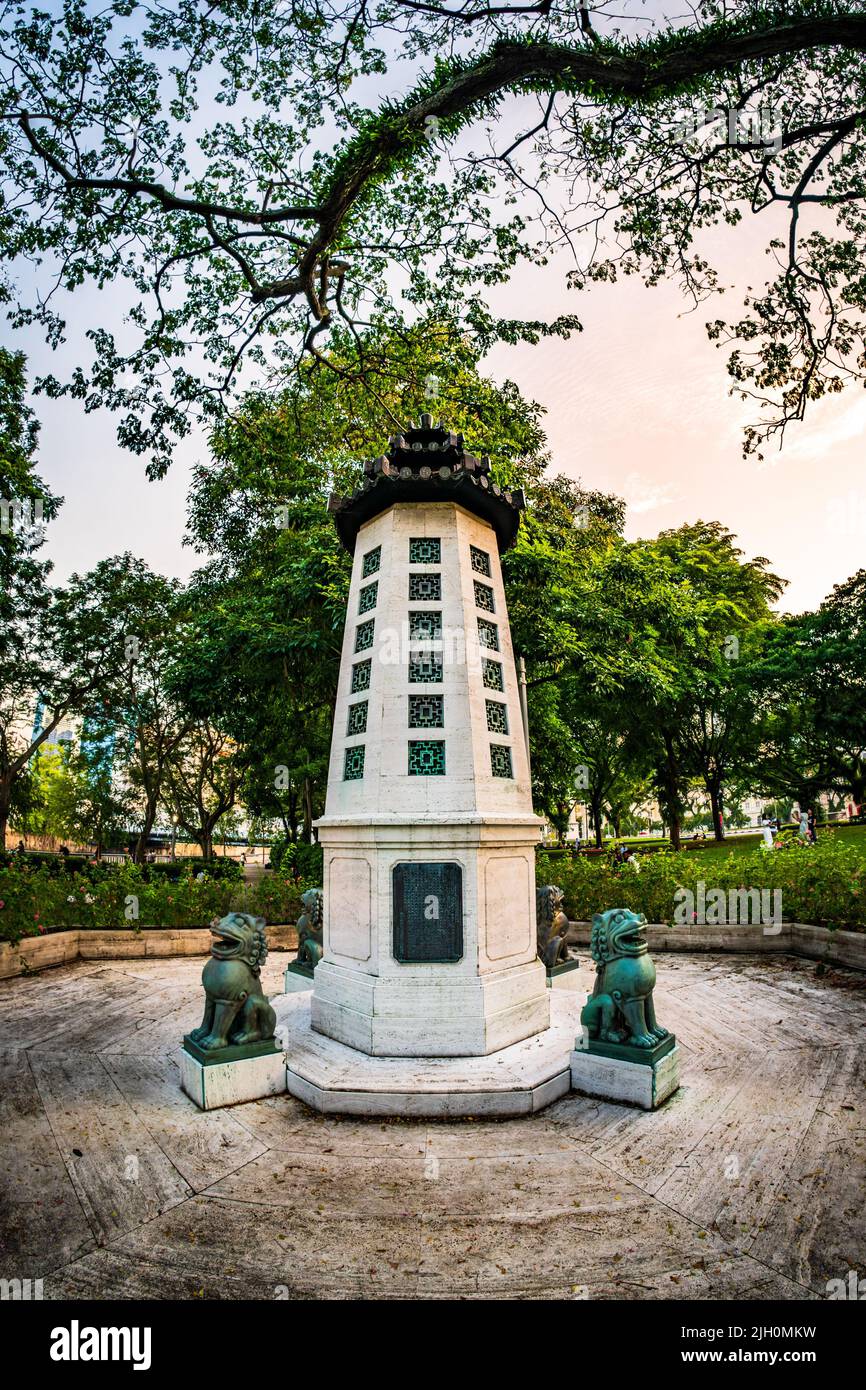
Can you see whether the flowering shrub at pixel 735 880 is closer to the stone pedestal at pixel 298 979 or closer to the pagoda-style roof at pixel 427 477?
the stone pedestal at pixel 298 979

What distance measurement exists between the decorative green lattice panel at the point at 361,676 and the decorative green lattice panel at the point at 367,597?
0.61 meters

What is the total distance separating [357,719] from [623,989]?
3.57 m

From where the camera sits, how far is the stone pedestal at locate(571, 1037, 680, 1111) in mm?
5336

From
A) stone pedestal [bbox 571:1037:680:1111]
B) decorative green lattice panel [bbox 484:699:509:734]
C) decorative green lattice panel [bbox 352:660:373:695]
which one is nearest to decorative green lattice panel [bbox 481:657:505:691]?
decorative green lattice panel [bbox 484:699:509:734]

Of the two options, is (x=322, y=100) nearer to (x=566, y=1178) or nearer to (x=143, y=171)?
(x=143, y=171)

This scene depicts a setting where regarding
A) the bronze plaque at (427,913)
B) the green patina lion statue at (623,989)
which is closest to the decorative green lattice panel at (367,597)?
the bronze plaque at (427,913)

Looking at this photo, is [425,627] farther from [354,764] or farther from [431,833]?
[431,833]

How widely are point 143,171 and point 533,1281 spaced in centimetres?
1040

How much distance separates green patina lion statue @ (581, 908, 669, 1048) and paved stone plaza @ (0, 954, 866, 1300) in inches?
20.7

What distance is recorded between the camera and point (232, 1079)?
5562 mm

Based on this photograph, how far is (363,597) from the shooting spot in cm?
772

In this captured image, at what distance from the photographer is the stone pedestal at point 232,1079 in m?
5.45

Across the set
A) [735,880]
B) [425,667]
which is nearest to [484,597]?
[425,667]

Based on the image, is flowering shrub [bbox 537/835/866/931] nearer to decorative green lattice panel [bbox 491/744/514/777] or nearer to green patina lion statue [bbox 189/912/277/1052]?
decorative green lattice panel [bbox 491/744/514/777]
